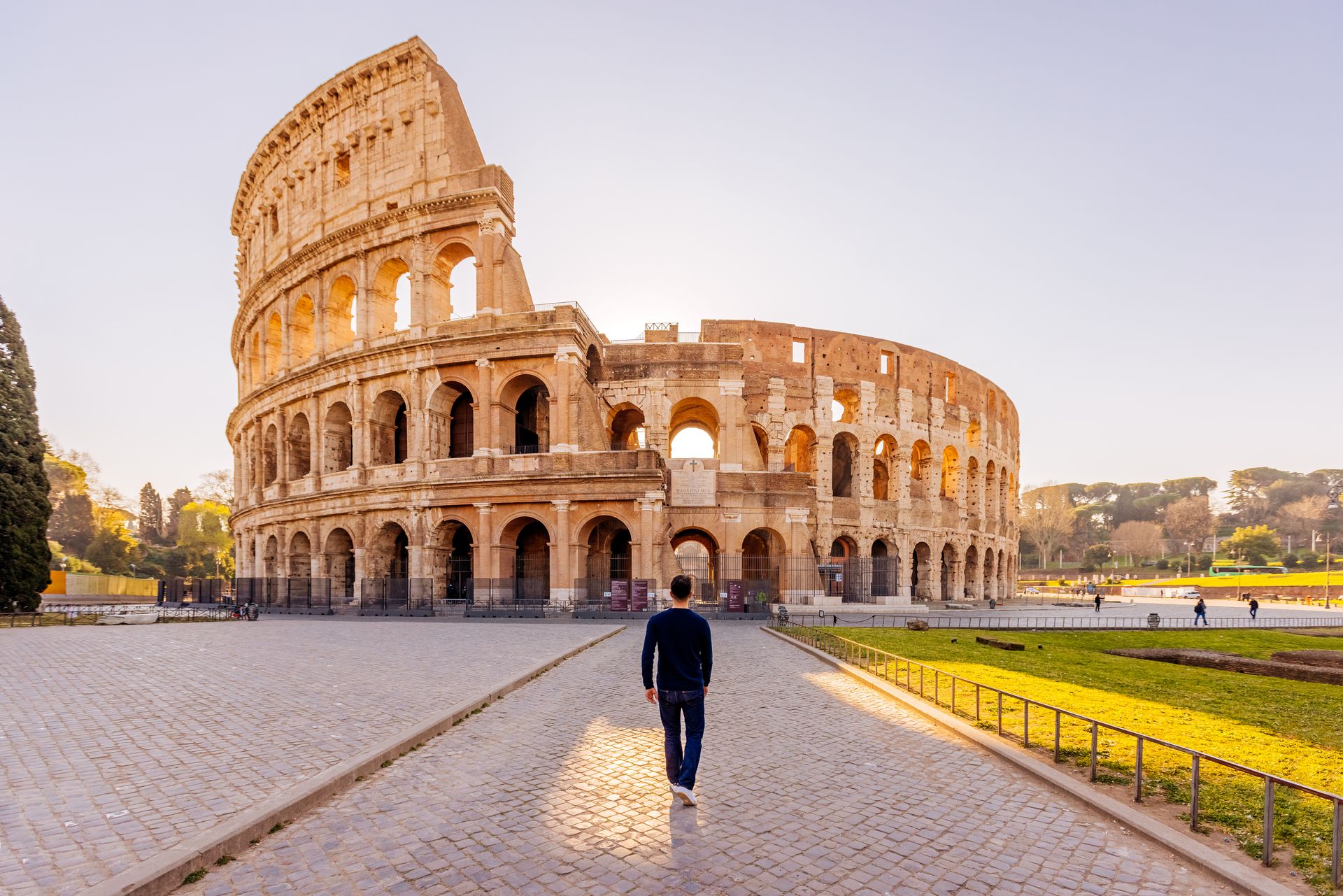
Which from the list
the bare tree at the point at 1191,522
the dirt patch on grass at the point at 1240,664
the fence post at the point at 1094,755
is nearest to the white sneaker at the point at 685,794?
the fence post at the point at 1094,755

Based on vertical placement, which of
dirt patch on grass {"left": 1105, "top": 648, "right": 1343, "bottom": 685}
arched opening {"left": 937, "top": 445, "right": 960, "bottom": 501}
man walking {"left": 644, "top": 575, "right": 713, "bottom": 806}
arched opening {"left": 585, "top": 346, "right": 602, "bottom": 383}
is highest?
arched opening {"left": 585, "top": 346, "right": 602, "bottom": 383}

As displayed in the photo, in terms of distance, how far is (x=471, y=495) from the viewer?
25.8 meters

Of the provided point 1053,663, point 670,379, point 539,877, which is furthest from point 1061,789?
point 670,379

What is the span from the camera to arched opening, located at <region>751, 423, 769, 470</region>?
33.7 meters

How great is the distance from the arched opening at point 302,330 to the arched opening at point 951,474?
35298 mm

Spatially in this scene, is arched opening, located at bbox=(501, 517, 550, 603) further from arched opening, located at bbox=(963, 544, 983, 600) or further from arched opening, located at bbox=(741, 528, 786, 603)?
arched opening, located at bbox=(963, 544, 983, 600)

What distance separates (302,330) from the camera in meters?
33.4

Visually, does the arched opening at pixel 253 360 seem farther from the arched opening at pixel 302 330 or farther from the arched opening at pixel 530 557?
the arched opening at pixel 530 557

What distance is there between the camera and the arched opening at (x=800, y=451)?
35.2m

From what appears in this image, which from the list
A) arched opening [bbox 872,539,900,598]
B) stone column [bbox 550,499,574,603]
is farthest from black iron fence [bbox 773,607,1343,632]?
stone column [bbox 550,499,574,603]

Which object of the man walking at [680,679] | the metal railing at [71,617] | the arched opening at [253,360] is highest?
the arched opening at [253,360]

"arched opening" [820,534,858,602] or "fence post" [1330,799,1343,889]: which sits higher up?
"fence post" [1330,799,1343,889]

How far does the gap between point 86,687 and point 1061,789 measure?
1198cm

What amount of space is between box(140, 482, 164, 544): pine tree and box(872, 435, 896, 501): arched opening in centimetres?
7470
